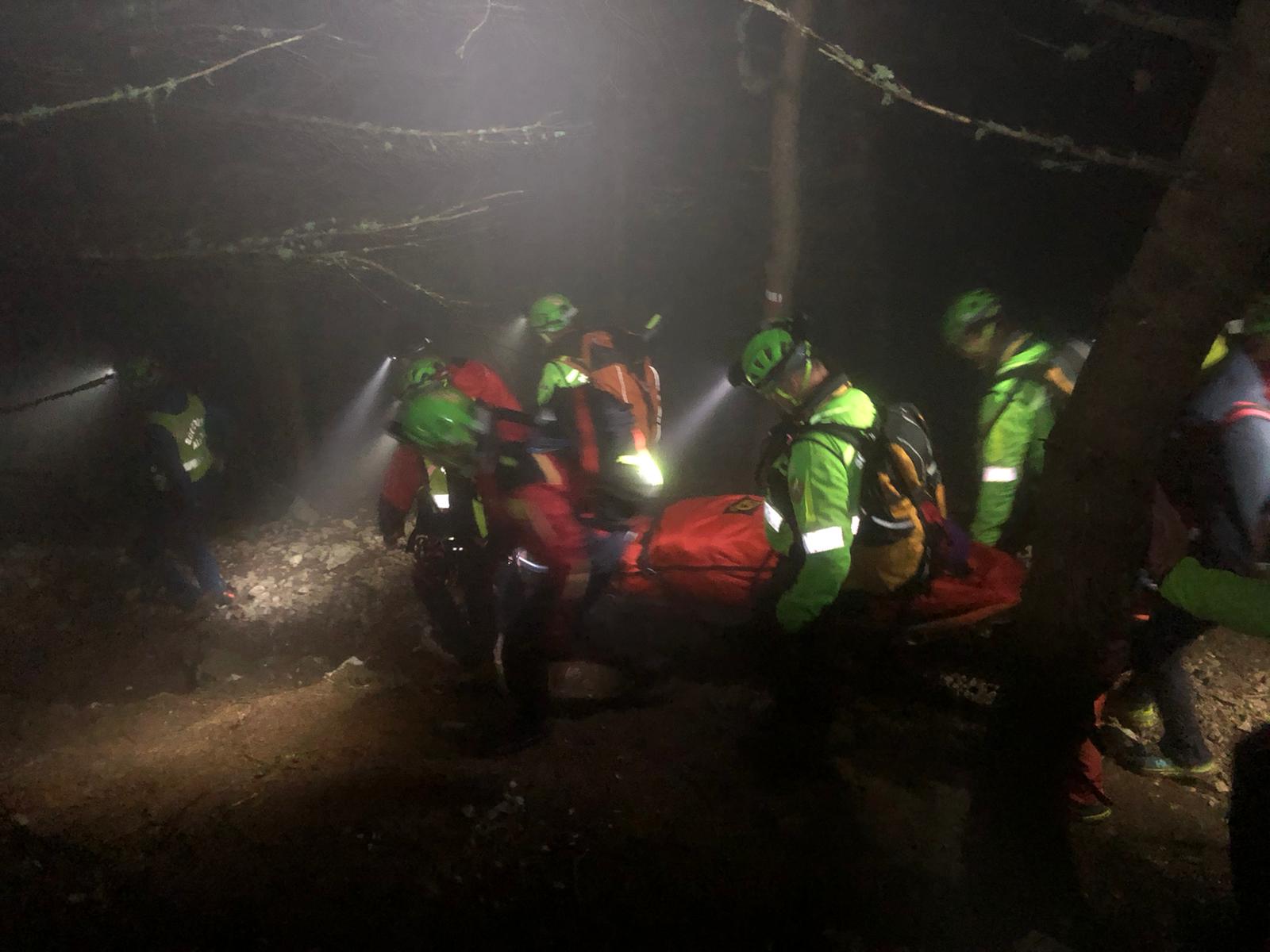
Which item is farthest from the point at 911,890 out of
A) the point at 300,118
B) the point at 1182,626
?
the point at 300,118

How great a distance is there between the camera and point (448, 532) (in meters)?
5.00

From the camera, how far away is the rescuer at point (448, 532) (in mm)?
4824

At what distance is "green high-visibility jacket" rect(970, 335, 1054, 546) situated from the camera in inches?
153

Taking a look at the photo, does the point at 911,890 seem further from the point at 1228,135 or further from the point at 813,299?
the point at 813,299

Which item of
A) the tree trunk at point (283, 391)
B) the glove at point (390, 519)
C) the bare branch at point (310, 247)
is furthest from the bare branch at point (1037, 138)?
the tree trunk at point (283, 391)

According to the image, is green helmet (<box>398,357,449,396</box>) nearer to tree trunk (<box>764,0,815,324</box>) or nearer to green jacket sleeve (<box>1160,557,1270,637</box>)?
tree trunk (<box>764,0,815,324</box>)

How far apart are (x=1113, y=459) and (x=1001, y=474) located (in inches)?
67.5

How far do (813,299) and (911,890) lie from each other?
7.38 m

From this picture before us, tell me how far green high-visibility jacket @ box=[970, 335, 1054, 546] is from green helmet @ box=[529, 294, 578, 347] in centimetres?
373

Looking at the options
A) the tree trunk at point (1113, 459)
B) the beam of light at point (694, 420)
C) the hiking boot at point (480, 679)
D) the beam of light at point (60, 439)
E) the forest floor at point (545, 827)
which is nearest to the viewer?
the tree trunk at point (1113, 459)

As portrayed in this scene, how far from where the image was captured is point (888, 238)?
861 cm

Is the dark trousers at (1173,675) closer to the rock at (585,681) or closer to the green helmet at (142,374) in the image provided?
the rock at (585,681)

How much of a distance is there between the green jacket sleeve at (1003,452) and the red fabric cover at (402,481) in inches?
148

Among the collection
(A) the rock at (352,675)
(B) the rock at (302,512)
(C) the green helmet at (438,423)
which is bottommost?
(B) the rock at (302,512)
